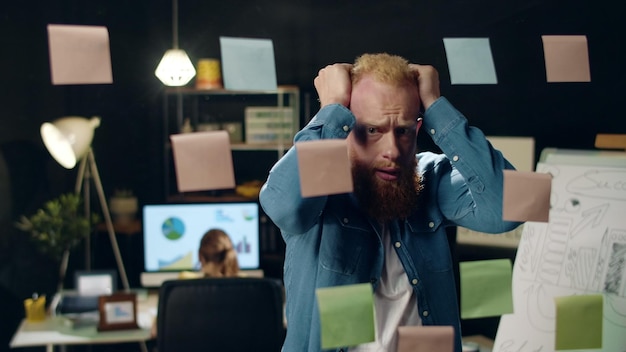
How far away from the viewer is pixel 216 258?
3.09 meters

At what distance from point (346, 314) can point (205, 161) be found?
378 mm

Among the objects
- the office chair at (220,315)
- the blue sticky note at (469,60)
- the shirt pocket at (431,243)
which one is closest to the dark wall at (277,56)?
the blue sticky note at (469,60)

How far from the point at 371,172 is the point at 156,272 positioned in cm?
227

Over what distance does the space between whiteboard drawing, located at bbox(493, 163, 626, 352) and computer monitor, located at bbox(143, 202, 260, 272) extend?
1454 mm

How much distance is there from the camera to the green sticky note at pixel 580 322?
5.23ft

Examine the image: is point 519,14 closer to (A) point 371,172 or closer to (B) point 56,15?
(A) point 371,172

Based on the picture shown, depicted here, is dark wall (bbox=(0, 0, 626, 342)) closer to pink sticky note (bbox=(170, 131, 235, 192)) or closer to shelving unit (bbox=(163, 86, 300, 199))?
shelving unit (bbox=(163, 86, 300, 199))

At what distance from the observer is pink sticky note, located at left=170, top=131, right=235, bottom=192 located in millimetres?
1355

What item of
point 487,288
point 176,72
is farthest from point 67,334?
point 487,288

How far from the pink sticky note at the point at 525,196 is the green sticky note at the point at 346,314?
1.00ft

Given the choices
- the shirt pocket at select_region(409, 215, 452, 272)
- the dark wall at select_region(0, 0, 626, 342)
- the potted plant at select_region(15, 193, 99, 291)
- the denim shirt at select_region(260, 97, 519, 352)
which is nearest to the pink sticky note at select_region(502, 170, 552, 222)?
the denim shirt at select_region(260, 97, 519, 352)

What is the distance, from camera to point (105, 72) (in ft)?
4.45

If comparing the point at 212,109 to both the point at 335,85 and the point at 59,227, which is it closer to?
the point at 59,227

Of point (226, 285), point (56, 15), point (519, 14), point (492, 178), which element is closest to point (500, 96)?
point (519, 14)
